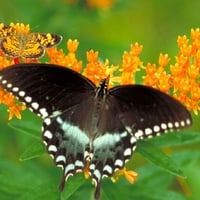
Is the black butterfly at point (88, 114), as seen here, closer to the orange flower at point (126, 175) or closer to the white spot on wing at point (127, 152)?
the white spot on wing at point (127, 152)

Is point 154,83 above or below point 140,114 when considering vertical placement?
above

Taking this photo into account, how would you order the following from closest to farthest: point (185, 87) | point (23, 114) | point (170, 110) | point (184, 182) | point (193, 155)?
1. point (170, 110)
2. point (185, 87)
3. point (193, 155)
4. point (23, 114)
5. point (184, 182)

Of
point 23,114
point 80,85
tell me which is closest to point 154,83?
point 80,85

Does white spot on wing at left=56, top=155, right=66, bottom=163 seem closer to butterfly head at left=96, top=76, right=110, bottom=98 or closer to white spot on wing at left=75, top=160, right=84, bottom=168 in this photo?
white spot on wing at left=75, top=160, right=84, bottom=168

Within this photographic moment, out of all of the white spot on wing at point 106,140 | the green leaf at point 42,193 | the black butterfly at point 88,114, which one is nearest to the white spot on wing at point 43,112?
the black butterfly at point 88,114

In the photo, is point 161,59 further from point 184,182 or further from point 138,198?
point 184,182

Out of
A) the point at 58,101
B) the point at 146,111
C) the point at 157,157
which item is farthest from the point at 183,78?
the point at 58,101

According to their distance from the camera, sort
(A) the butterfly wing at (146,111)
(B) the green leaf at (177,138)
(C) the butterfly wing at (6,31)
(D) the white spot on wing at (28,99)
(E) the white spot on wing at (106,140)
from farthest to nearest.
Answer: (C) the butterfly wing at (6,31), (B) the green leaf at (177,138), (E) the white spot on wing at (106,140), (D) the white spot on wing at (28,99), (A) the butterfly wing at (146,111)

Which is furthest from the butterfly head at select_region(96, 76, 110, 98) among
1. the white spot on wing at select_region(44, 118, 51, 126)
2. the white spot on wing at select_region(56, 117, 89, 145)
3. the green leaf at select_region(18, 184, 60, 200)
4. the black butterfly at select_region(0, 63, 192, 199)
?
the green leaf at select_region(18, 184, 60, 200)
